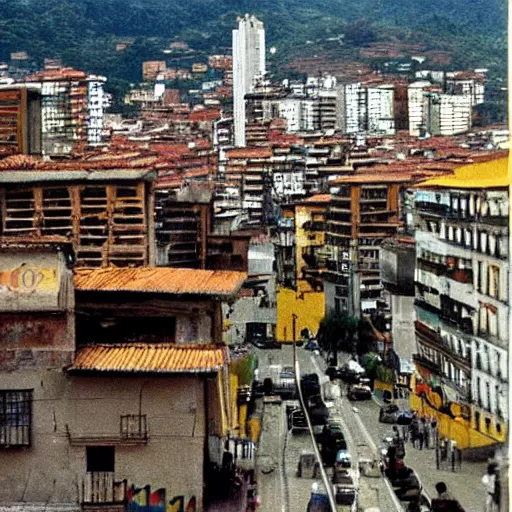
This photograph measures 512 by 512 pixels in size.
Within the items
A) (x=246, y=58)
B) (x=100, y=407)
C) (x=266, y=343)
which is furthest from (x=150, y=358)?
(x=246, y=58)

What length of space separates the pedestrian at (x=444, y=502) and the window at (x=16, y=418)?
46.7 inches

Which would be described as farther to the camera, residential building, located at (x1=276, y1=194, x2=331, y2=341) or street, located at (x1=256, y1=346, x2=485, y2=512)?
residential building, located at (x1=276, y1=194, x2=331, y2=341)

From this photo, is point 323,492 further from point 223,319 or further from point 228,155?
point 228,155

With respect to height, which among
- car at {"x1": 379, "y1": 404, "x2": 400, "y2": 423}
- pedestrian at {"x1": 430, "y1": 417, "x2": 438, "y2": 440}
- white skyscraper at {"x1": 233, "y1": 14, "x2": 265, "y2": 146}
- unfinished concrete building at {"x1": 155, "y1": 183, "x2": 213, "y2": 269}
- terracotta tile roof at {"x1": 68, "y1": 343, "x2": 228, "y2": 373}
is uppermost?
white skyscraper at {"x1": 233, "y1": 14, "x2": 265, "y2": 146}

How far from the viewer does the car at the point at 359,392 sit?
4.40 m

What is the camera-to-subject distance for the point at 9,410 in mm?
3842

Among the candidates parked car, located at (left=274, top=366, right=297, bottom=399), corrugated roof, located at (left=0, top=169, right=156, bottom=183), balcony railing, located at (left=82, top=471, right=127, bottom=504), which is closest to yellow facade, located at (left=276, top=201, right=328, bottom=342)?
parked car, located at (left=274, top=366, right=297, bottom=399)

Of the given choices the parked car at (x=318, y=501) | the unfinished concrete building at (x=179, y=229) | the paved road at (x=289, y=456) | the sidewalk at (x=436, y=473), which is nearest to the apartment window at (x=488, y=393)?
the sidewalk at (x=436, y=473)

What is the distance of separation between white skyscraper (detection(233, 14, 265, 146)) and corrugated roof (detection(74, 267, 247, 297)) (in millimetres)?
810

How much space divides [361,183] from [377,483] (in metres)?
1.00

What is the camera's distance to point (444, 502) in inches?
157

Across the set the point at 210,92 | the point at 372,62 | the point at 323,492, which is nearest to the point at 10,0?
the point at 210,92

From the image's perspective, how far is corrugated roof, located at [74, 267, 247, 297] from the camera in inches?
154

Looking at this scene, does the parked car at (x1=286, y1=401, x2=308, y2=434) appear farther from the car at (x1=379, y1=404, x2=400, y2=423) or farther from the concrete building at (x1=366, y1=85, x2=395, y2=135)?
the concrete building at (x1=366, y1=85, x2=395, y2=135)
